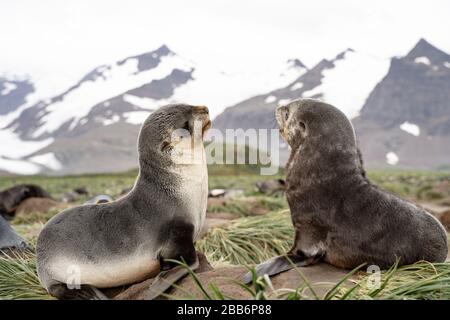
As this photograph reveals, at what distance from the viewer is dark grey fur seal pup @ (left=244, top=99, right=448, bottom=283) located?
14.8ft

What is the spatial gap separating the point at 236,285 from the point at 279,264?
468 millimetres

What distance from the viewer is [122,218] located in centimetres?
445

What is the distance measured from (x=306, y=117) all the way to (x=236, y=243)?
3417 mm

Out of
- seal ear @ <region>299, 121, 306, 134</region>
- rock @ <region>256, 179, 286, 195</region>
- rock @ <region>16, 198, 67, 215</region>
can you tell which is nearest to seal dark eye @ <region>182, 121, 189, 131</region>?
seal ear @ <region>299, 121, 306, 134</region>

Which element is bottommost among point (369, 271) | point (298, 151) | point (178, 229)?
point (369, 271)

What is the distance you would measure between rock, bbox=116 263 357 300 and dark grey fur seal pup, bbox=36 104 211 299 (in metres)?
0.12

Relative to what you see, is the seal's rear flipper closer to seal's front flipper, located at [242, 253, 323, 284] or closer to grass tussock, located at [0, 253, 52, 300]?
grass tussock, located at [0, 253, 52, 300]

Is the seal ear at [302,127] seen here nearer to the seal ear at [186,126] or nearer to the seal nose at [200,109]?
the seal nose at [200,109]

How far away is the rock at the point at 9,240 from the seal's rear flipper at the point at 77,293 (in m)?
2.78

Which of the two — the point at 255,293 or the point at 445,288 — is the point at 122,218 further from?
the point at 445,288

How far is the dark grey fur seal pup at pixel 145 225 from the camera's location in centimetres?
434
